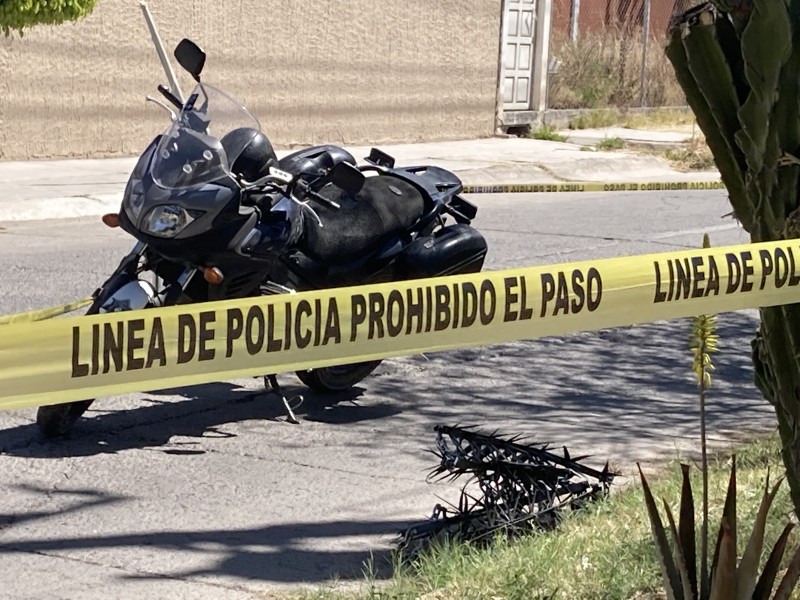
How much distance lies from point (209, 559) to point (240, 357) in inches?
63.1

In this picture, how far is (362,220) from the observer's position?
6273 mm

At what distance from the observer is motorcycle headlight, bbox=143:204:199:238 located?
5414 mm

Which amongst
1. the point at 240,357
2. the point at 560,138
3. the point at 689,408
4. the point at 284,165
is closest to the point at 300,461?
the point at 284,165

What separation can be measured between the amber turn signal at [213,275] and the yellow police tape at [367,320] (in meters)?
2.25

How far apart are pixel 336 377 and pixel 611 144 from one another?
15846 mm

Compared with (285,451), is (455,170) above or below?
above

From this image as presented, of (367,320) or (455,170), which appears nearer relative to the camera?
(367,320)

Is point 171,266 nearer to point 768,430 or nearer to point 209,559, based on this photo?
point 209,559

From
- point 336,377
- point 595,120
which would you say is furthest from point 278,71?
point 336,377

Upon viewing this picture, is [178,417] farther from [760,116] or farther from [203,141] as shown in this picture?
[760,116]

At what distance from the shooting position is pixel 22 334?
8.95 ft

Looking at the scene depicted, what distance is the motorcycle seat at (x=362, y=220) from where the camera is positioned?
6.11 m

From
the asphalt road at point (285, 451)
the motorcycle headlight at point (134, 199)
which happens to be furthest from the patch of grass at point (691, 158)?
the motorcycle headlight at point (134, 199)

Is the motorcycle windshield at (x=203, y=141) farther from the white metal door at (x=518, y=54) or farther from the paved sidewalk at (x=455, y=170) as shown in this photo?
the white metal door at (x=518, y=54)
